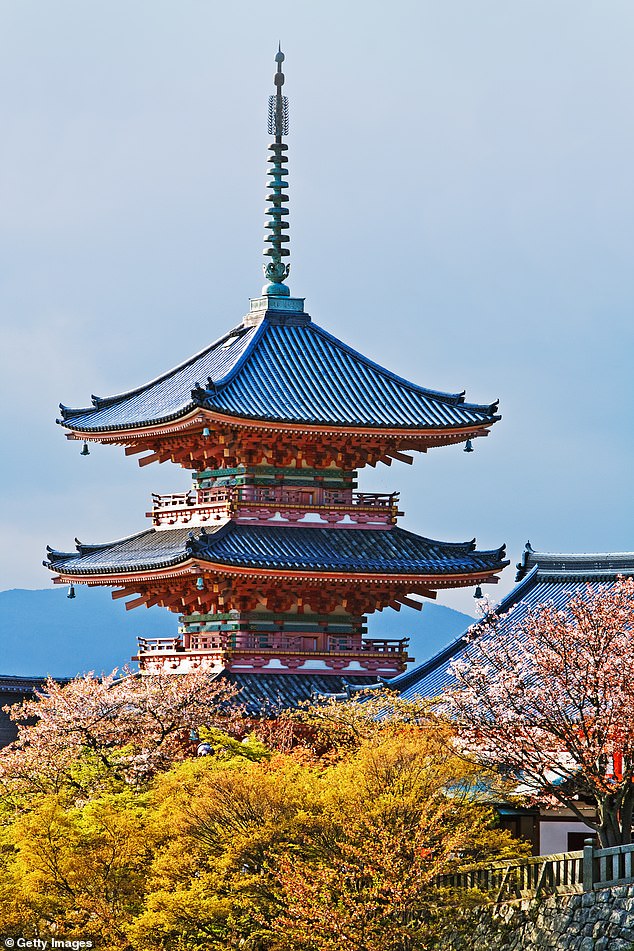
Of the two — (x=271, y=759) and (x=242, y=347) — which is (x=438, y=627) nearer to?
(x=242, y=347)

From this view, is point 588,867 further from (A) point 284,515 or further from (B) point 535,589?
(A) point 284,515

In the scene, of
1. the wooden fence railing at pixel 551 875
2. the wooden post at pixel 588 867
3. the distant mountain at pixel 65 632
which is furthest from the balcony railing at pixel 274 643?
the distant mountain at pixel 65 632

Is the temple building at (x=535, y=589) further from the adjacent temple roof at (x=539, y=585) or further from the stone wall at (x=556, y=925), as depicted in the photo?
the stone wall at (x=556, y=925)

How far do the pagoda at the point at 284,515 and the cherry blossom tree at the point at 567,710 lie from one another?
11427 millimetres

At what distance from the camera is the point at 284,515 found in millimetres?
41594

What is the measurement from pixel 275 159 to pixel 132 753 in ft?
56.1

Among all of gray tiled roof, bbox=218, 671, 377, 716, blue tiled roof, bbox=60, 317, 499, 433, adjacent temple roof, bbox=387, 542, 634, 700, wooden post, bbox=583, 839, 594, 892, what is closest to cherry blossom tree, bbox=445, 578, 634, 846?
wooden post, bbox=583, 839, 594, 892

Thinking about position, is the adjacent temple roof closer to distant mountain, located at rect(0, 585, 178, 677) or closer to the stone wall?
the stone wall

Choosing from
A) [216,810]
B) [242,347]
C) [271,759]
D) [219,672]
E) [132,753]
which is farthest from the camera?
[242,347]

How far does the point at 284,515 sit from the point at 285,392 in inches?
112

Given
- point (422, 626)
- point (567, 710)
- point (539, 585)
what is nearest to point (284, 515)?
point (539, 585)

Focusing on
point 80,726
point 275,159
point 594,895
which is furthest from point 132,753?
point 275,159

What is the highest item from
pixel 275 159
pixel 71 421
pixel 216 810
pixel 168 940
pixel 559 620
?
pixel 275 159

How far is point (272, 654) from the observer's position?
1598 inches
